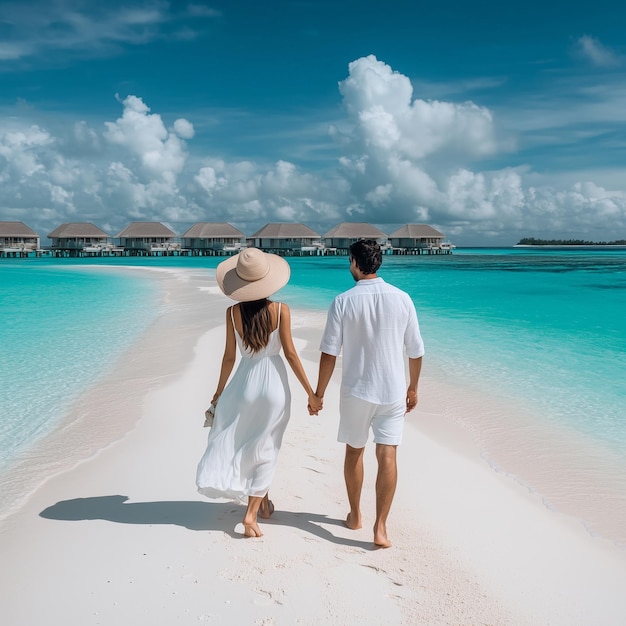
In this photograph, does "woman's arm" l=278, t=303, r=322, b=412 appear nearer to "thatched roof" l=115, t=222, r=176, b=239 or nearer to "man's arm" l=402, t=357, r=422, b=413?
"man's arm" l=402, t=357, r=422, b=413

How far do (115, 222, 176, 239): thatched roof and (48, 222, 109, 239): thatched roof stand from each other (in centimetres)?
312

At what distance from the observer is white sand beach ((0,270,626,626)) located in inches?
109

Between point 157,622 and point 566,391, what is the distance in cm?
713

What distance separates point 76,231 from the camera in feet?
254

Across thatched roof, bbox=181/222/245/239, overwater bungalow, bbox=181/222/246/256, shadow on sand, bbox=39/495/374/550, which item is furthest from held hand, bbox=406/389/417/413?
thatched roof, bbox=181/222/245/239

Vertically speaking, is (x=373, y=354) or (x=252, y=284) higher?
(x=252, y=284)

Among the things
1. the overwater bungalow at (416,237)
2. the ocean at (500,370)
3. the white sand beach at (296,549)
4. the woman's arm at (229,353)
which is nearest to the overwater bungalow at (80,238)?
the overwater bungalow at (416,237)

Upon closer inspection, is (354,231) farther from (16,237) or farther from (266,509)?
(266,509)

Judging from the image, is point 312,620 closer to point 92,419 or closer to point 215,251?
point 92,419

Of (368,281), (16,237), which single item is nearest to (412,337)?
(368,281)

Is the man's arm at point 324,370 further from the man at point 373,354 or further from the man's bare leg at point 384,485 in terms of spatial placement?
the man's bare leg at point 384,485

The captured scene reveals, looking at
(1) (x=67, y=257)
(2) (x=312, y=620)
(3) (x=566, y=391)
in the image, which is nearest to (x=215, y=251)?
(1) (x=67, y=257)

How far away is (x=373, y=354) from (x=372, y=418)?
1.24 ft

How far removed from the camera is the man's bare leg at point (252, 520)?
3.38m
